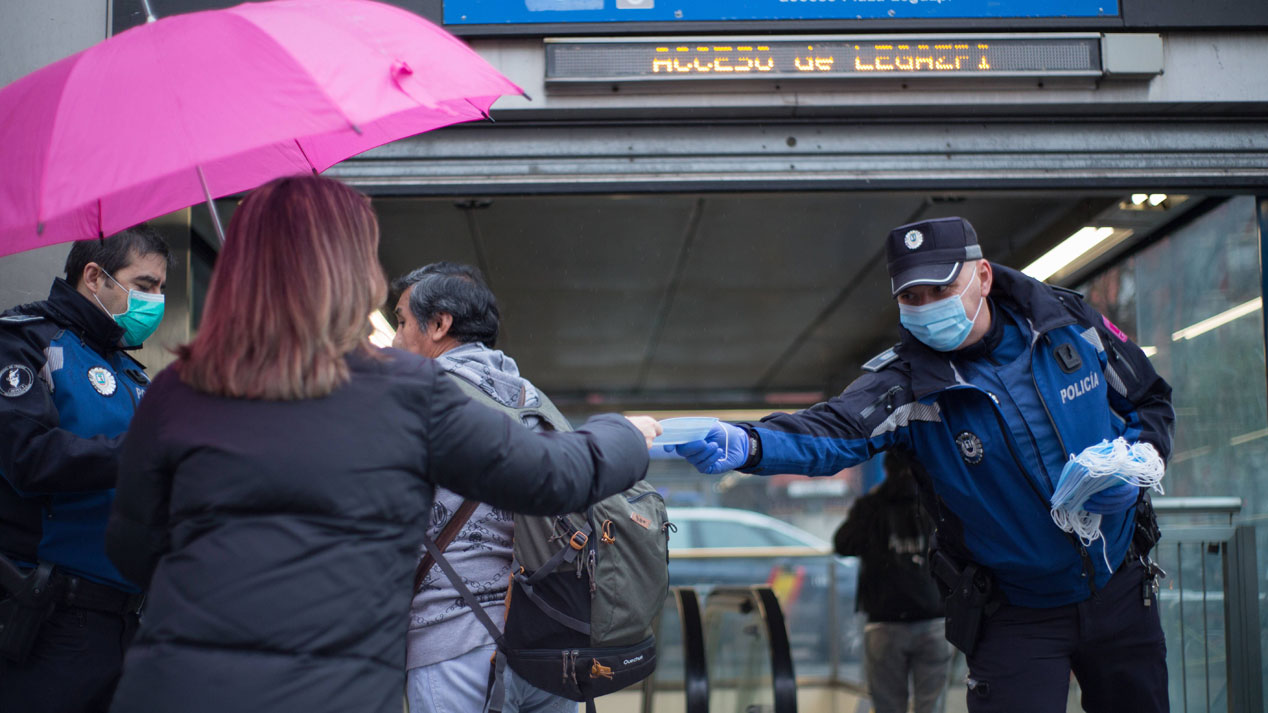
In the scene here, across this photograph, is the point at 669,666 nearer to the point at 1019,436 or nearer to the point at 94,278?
the point at 1019,436

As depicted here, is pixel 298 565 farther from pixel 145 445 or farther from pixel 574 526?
pixel 574 526

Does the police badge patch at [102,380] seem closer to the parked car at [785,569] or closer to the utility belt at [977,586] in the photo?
the utility belt at [977,586]

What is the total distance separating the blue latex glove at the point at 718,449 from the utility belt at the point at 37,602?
1518mm

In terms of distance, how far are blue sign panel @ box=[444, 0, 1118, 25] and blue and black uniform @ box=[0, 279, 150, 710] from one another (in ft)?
7.03

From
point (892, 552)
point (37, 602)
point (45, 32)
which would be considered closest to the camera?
point (37, 602)

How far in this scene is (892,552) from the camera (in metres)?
6.41

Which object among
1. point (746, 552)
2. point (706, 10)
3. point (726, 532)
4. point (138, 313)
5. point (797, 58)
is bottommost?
point (726, 532)

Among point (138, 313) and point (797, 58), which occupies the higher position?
point (797, 58)

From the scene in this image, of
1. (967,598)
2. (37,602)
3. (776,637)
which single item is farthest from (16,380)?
(776,637)

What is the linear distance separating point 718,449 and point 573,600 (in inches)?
22.0

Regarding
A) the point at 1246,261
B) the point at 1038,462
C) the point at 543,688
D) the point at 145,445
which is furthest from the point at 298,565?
the point at 1246,261

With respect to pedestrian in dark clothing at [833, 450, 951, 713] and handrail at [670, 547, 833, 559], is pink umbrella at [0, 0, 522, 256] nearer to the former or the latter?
pedestrian in dark clothing at [833, 450, 951, 713]

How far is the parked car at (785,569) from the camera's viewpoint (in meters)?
10.0

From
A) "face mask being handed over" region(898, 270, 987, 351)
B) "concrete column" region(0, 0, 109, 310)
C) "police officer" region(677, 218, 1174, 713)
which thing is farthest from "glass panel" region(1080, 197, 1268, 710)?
"concrete column" region(0, 0, 109, 310)
